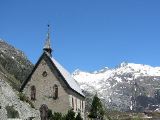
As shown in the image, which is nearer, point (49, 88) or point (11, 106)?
point (11, 106)

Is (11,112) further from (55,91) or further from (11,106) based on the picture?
(55,91)

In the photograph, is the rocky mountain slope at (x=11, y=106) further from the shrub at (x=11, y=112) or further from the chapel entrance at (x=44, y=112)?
the chapel entrance at (x=44, y=112)

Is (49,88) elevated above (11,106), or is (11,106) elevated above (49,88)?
(49,88)

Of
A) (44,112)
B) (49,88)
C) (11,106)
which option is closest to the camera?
(11,106)

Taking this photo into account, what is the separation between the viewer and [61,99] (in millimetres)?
69125

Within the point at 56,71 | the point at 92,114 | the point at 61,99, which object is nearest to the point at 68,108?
the point at 61,99

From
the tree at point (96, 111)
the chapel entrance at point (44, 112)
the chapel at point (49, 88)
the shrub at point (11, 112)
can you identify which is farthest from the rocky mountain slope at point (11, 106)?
the tree at point (96, 111)

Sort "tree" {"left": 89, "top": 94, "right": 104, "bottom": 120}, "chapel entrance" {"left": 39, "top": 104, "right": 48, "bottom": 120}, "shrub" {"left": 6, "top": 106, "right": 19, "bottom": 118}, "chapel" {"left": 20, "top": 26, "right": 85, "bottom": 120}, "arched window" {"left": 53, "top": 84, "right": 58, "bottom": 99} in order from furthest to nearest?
"tree" {"left": 89, "top": 94, "right": 104, "bottom": 120} < "arched window" {"left": 53, "top": 84, "right": 58, "bottom": 99} < "chapel" {"left": 20, "top": 26, "right": 85, "bottom": 120} < "chapel entrance" {"left": 39, "top": 104, "right": 48, "bottom": 120} < "shrub" {"left": 6, "top": 106, "right": 19, "bottom": 118}

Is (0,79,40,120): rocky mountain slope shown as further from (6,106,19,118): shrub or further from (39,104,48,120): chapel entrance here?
(39,104,48,120): chapel entrance

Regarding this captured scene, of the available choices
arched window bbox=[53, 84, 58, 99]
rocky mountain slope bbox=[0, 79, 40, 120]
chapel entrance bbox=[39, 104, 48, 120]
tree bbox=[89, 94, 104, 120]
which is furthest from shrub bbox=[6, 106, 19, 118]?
tree bbox=[89, 94, 104, 120]

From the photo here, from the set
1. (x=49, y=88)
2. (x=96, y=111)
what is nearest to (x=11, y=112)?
(x=49, y=88)

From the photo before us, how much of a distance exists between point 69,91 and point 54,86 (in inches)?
115

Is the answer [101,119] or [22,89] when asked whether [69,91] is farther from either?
[101,119]

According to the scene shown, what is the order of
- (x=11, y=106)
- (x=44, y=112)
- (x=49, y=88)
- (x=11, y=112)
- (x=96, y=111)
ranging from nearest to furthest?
(x=11, y=112)
(x=11, y=106)
(x=44, y=112)
(x=49, y=88)
(x=96, y=111)
